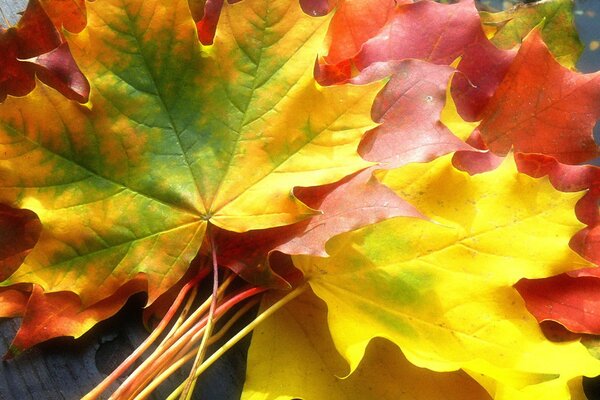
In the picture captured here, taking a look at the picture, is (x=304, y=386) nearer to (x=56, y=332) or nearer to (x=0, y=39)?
(x=56, y=332)

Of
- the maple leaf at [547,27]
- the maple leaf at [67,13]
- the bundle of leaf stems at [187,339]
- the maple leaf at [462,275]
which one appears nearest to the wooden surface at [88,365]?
the bundle of leaf stems at [187,339]

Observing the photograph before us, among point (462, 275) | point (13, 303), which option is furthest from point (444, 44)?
point (13, 303)

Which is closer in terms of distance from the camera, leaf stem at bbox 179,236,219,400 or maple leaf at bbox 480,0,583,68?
leaf stem at bbox 179,236,219,400

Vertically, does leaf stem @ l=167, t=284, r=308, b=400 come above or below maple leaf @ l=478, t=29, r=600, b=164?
below

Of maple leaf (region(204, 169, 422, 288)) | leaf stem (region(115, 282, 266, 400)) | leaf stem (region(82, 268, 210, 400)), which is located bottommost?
leaf stem (region(115, 282, 266, 400))

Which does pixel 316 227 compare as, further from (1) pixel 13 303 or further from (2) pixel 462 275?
(1) pixel 13 303

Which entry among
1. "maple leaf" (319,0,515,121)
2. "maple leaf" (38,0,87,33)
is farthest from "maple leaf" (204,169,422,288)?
"maple leaf" (38,0,87,33)

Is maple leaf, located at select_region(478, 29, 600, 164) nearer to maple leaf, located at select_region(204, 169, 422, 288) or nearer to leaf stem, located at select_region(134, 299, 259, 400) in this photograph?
maple leaf, located at select_region(204, 169, 422, 288)

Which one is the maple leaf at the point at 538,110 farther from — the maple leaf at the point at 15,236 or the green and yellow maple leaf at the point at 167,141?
the maple leaf at the point at 15,236
